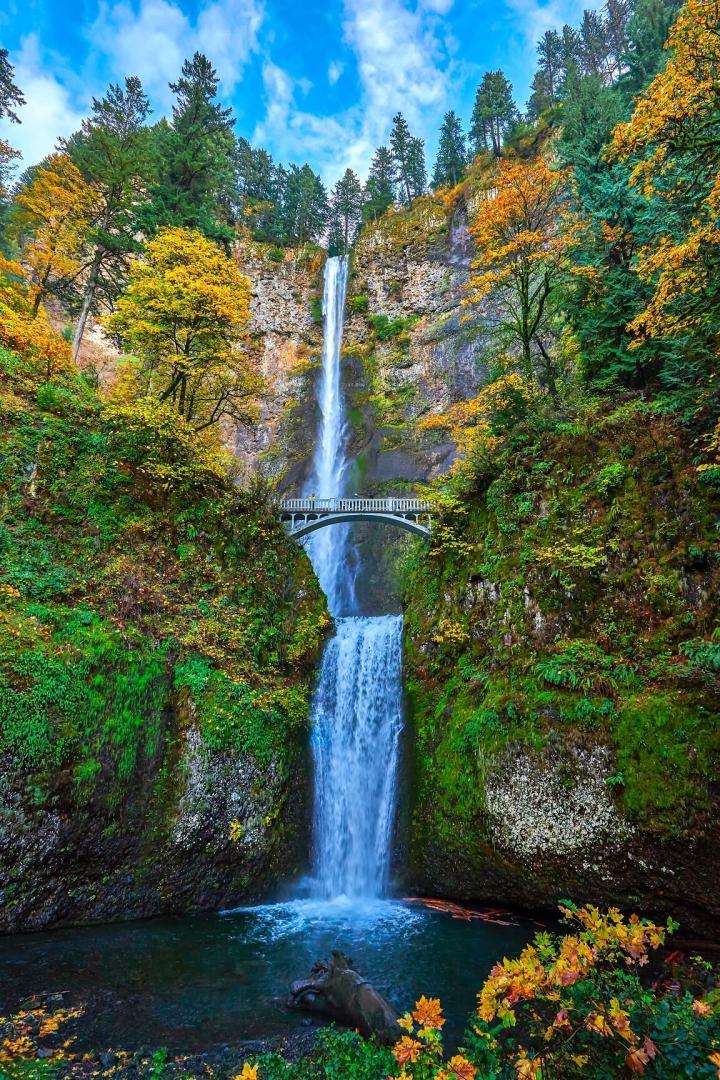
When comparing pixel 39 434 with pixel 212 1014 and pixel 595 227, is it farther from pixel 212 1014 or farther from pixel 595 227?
pixel 595 227

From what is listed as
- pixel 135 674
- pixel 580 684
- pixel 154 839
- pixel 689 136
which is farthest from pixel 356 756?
pixel 689 136

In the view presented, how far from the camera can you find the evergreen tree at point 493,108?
38.3 m

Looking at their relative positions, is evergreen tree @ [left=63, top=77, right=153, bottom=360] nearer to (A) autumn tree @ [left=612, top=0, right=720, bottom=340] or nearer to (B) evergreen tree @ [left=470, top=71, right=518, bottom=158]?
(A) autumn tree @ [left=612, top=0, right=720, bottom=340]

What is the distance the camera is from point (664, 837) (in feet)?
24.2

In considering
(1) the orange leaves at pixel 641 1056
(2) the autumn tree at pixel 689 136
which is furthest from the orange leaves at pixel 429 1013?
(2) the autumn tree at pixel 689 136

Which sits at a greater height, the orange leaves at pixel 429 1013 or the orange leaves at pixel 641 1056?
Answer: the orange leaves at pixel 641 1056

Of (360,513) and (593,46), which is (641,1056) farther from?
(593,46)

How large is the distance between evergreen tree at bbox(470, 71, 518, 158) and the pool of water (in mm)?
49232

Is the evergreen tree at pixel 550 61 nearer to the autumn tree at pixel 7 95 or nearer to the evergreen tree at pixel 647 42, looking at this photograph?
the evergreen tree at pixel 647 42

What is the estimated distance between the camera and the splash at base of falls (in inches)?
437

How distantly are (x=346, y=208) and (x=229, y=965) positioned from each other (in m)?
56.2

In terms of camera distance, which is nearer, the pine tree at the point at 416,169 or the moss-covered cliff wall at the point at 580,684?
the moss-covered cliff wall at the point at 580,684

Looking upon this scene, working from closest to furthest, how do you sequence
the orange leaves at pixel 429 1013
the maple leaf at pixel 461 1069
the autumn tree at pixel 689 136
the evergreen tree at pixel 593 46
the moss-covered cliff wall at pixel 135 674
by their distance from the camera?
the maple leaf at pixel 461 1069, the orange leaves at pixel 429 1013, the autumn tree at pixel 689 136, the moss-covered cliff wall at pixel 135 674, the evergreen tree at pixel 593 46

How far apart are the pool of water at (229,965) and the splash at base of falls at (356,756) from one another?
140cm
